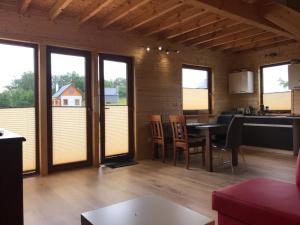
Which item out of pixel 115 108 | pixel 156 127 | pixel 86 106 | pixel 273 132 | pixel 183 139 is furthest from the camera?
pixel 273 132

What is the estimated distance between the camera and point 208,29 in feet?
17.2

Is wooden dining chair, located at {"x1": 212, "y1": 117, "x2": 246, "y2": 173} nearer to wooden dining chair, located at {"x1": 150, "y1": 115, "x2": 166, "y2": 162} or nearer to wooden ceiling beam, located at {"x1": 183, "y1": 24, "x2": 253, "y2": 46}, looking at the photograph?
wooden dining chair, located at {"x1": 150, "y1": 115, "x2": 166, "y2": 162}

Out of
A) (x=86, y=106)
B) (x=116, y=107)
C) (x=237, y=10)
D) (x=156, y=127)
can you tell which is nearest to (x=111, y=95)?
(x=116, y=107)

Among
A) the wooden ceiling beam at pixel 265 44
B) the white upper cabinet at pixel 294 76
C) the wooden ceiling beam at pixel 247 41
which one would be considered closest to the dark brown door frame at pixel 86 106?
the wooden ceiling beam at pixel 247 41

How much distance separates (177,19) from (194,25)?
0.49m

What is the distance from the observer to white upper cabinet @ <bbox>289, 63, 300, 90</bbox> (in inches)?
225

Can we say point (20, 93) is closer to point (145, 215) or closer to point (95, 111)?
point (95, 111)

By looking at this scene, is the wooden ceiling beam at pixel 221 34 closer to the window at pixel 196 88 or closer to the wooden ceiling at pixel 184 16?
the wooden ceiling at pixel 184 16

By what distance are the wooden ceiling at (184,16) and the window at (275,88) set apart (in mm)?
950

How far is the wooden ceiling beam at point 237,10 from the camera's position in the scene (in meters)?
3.46

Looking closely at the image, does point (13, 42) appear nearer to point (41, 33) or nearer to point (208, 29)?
point (41, 33)

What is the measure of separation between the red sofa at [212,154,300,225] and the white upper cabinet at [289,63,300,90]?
172 inches

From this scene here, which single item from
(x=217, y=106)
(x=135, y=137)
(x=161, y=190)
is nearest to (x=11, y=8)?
(x=135, y=137)

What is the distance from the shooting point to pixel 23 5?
3.77 metres
